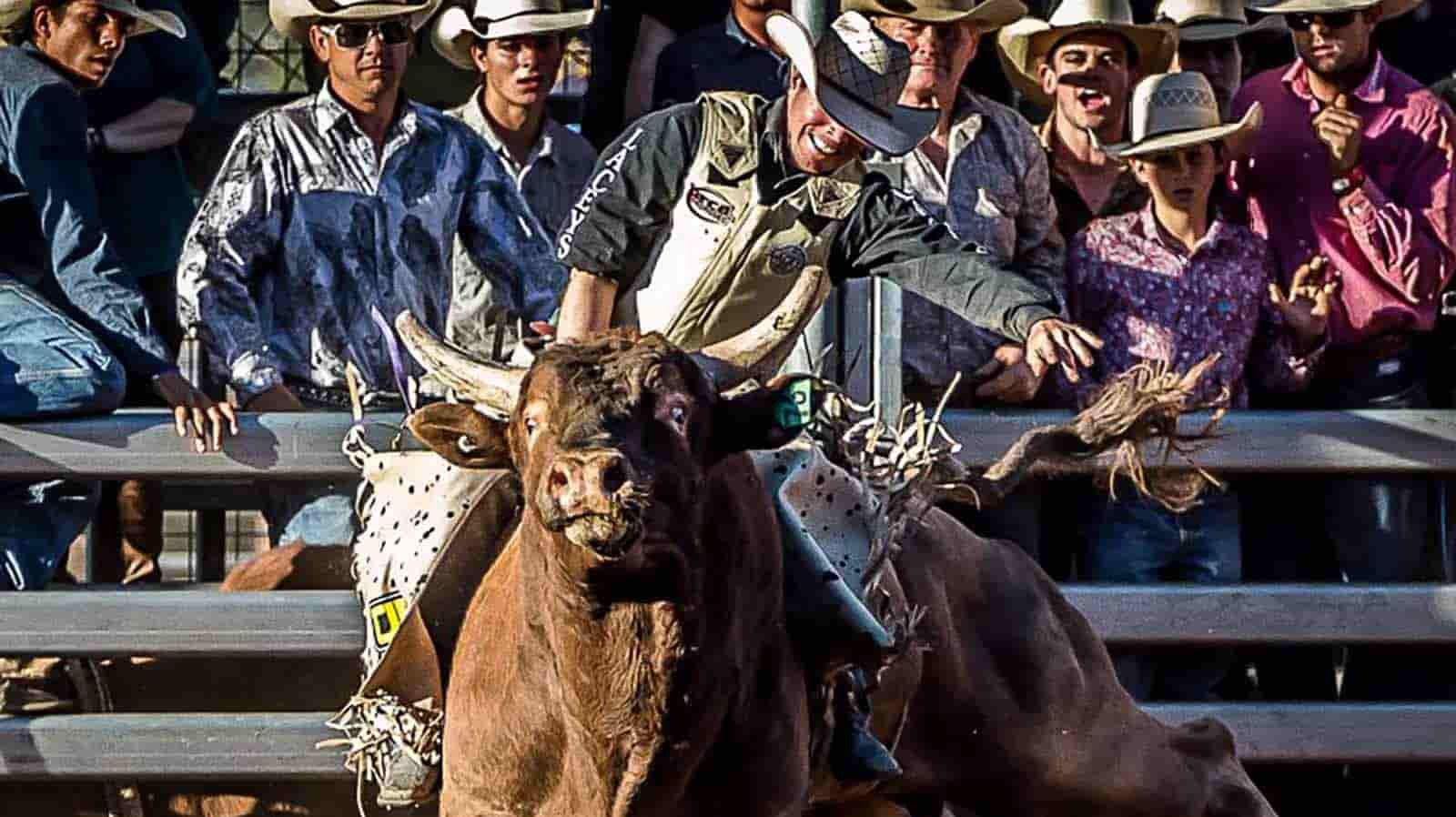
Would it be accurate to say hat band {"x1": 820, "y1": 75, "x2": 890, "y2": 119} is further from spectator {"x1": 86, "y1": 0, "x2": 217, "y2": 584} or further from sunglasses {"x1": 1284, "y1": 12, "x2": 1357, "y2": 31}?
spectator {"x1": 86, "y1": 0, "x2": 217, "y2": 584}

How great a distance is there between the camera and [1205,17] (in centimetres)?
762

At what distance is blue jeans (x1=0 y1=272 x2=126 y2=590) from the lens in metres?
6.64

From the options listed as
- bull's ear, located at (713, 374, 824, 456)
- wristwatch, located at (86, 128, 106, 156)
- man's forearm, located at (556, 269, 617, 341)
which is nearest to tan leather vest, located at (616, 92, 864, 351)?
man's forearm, located at (556, 269, 617, 341)

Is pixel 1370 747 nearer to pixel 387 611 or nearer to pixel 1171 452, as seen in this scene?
pixel 1171 452

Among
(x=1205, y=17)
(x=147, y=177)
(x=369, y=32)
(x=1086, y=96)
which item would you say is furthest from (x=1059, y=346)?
(x=147, y=177)

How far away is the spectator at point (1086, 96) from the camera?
744cm

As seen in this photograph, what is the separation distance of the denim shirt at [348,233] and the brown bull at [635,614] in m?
1.40

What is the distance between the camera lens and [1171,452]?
22.7ft

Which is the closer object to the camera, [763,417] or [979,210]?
[763,417]

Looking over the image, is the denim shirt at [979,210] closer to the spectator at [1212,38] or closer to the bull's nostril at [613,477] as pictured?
the spectator at [1212,38]

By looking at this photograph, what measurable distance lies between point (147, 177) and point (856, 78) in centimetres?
230

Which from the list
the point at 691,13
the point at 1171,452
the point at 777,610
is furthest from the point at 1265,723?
the point at 691,13

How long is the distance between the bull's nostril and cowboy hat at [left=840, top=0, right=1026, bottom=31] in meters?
2.54

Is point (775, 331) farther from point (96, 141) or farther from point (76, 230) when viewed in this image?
point (96, 141)
